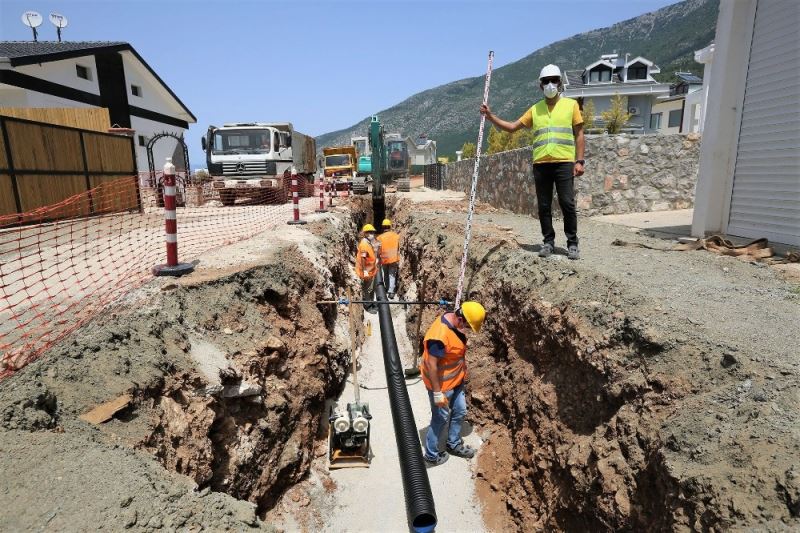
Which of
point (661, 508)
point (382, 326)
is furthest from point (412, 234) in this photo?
point (661, 508)

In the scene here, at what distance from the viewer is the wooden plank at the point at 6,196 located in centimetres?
826

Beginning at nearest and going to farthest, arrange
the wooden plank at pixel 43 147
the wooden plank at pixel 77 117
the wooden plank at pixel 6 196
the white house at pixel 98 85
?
the wooden plank at pixel 6 196
the wooden plank at pixel 43 147
the wooden plank at pixel 77 117
the white house at pixel 98 85

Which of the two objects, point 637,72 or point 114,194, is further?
point 637,72

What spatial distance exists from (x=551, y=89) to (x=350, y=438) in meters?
4.48

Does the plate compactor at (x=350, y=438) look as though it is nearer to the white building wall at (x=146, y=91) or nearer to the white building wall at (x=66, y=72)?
the white building wall at (x=66, y=72)

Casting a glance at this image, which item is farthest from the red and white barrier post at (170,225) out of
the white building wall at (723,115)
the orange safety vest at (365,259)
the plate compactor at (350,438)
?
the white building wall at (723,115)

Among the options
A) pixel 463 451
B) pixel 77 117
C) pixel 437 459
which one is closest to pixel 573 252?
pixel 463 451

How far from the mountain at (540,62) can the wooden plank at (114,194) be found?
9180cm

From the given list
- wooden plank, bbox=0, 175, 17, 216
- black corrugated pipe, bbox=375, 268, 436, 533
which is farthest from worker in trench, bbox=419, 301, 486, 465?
wooden plank, bbox=0, 175, 17, 216

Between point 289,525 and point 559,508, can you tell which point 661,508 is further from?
point 289,525

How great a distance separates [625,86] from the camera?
40.2 m

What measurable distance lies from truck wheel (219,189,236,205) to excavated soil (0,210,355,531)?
911 cm

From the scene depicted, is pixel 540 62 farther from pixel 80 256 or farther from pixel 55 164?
pixel 80 256

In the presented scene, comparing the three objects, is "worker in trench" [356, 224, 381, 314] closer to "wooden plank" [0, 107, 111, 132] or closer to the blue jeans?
the blue jeans
